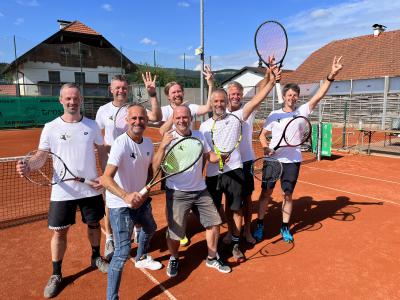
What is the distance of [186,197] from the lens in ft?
12.2

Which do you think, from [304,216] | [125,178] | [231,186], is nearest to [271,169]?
[231,186]

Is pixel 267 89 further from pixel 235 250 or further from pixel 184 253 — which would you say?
pixel 184 253

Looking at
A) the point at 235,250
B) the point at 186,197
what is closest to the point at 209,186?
the point at 186,197

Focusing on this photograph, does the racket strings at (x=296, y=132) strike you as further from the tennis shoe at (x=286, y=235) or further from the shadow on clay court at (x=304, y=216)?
the shadow on clay court at (x=304, y=216)

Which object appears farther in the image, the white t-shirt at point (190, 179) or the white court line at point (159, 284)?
the white t-shirt at point (190, 179)

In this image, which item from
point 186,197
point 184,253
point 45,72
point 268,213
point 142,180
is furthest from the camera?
point 45,72

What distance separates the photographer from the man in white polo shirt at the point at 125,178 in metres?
3.16

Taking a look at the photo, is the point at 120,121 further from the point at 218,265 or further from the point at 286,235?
the point at 286,235

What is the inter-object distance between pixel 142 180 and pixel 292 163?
7.75ft

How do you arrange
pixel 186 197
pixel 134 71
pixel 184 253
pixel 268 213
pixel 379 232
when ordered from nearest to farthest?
pixel 186 197 < pixel 184 253 < pixel 379 232 < pixel 268 213 < pixel 134 71

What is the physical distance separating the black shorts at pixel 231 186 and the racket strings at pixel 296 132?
39.2 inches

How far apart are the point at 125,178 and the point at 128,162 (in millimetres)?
184

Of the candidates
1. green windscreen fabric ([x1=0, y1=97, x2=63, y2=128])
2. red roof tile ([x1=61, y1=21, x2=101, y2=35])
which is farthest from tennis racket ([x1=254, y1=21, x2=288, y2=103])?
red roof tile ([x1=61, y1=21, x2=101, y2=35])

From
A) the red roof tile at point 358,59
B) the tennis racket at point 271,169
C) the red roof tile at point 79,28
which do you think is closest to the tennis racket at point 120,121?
the tennis racket at point 271,169
